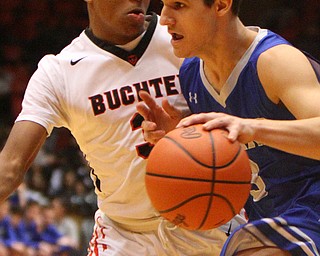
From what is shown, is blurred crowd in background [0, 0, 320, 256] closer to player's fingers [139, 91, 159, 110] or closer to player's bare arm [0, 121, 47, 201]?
player's bare arm [0, 121, 47, 201]

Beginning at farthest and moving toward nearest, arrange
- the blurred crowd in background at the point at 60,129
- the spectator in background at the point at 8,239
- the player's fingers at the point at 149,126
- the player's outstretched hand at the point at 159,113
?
the blurred crowd in background at the point at 60,129
the spectator in background at the point at 8,239
the player's outstretched hand at the point at 159,113
the player's fingers at the point at 149,126

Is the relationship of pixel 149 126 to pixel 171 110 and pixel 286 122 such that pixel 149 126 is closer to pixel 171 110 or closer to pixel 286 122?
pixel 171 110

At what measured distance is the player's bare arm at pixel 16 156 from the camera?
4039mm

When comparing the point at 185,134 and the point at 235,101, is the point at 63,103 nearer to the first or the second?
the point at 235,101

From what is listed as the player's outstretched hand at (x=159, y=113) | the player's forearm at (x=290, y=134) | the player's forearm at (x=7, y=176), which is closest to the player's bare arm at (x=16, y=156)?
the player's forearm at (x=7, y=176)

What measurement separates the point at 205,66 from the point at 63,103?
92 centimetres

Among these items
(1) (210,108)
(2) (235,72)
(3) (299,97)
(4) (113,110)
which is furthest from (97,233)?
(3) (299,97)

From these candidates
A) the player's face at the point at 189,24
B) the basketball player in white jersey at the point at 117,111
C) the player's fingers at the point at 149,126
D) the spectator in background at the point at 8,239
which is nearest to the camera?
the player's face at the point at 189,24

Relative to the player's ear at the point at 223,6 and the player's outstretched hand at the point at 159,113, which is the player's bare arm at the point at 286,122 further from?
the player's outstretched hand at the point at 159,113

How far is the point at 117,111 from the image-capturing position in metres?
4.19

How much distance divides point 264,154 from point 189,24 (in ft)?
2.34

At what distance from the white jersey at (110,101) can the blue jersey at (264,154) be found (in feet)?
1.96

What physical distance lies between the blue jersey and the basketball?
1.54 feet

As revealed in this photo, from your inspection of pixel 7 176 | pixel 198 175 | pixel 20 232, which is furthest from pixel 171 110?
pixel 20 232
